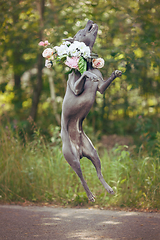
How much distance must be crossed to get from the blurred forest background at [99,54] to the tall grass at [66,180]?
1.80 ft

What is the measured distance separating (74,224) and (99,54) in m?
4.56

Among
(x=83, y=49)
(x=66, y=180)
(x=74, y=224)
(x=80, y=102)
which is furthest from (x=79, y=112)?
(x=66, y=180)

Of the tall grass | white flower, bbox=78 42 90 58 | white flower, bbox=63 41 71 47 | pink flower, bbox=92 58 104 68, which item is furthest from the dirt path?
white flower, bbox=63 41 71 47

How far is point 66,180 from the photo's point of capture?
5.54m

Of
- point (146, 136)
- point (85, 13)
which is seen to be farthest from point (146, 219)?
point (85, 13)

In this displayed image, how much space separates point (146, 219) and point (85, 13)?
203 inches

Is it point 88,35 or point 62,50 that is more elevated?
point 88,35

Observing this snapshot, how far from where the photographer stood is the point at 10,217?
14.5 feet

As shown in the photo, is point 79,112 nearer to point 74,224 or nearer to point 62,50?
point 62,50

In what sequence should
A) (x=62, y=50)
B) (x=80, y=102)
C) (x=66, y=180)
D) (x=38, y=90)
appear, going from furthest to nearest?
(x=38, y=90) → (x=66, y=180) → (x=62, y=50) → (x=80, y=102)

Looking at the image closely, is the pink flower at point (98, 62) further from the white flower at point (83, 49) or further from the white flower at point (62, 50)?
the white flower at point (62, 50)

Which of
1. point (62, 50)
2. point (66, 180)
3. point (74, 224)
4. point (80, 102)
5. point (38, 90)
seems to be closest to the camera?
point (80, 102)

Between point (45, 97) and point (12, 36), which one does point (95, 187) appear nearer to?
point (12, 36)

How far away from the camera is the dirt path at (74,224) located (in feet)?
12.0
